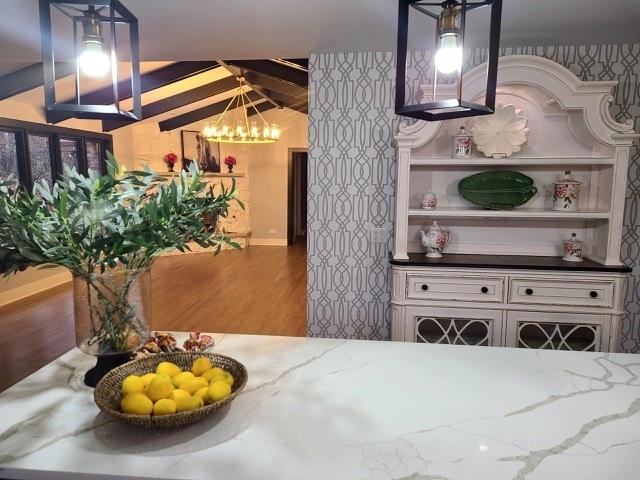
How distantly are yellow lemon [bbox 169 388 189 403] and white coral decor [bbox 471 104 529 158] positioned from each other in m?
2.38

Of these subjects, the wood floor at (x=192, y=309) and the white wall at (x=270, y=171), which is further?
the white wall at (x=270, y=171)

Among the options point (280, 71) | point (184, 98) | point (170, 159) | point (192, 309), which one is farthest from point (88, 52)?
point (170, 159)

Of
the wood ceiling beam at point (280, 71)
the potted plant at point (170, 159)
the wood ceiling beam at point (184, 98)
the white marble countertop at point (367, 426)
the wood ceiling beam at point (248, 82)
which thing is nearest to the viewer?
the white marble countertop at point (367, 426)

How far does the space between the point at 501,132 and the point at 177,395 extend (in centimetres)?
250

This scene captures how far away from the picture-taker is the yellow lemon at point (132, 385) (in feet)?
3.37

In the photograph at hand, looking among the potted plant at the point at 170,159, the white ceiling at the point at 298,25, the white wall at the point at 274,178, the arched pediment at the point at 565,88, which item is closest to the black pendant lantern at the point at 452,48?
the white ceiling at the point at 298,25

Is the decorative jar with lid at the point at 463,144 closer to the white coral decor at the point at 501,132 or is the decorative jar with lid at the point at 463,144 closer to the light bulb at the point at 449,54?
the white coral decor at the point at 501,132

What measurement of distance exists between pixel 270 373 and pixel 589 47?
288cm

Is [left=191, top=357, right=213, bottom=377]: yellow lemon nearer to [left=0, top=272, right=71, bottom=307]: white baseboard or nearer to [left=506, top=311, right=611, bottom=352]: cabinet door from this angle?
[left=506, top=311, right=611, bottom=352]: cabinet door

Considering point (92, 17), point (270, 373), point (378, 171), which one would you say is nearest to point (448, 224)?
point (378, 171)

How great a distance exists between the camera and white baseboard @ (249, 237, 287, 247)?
8938mm

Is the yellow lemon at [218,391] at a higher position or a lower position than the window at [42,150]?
lower

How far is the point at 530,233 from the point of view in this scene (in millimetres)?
2938

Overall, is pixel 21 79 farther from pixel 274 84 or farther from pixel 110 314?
pixel 110 314
